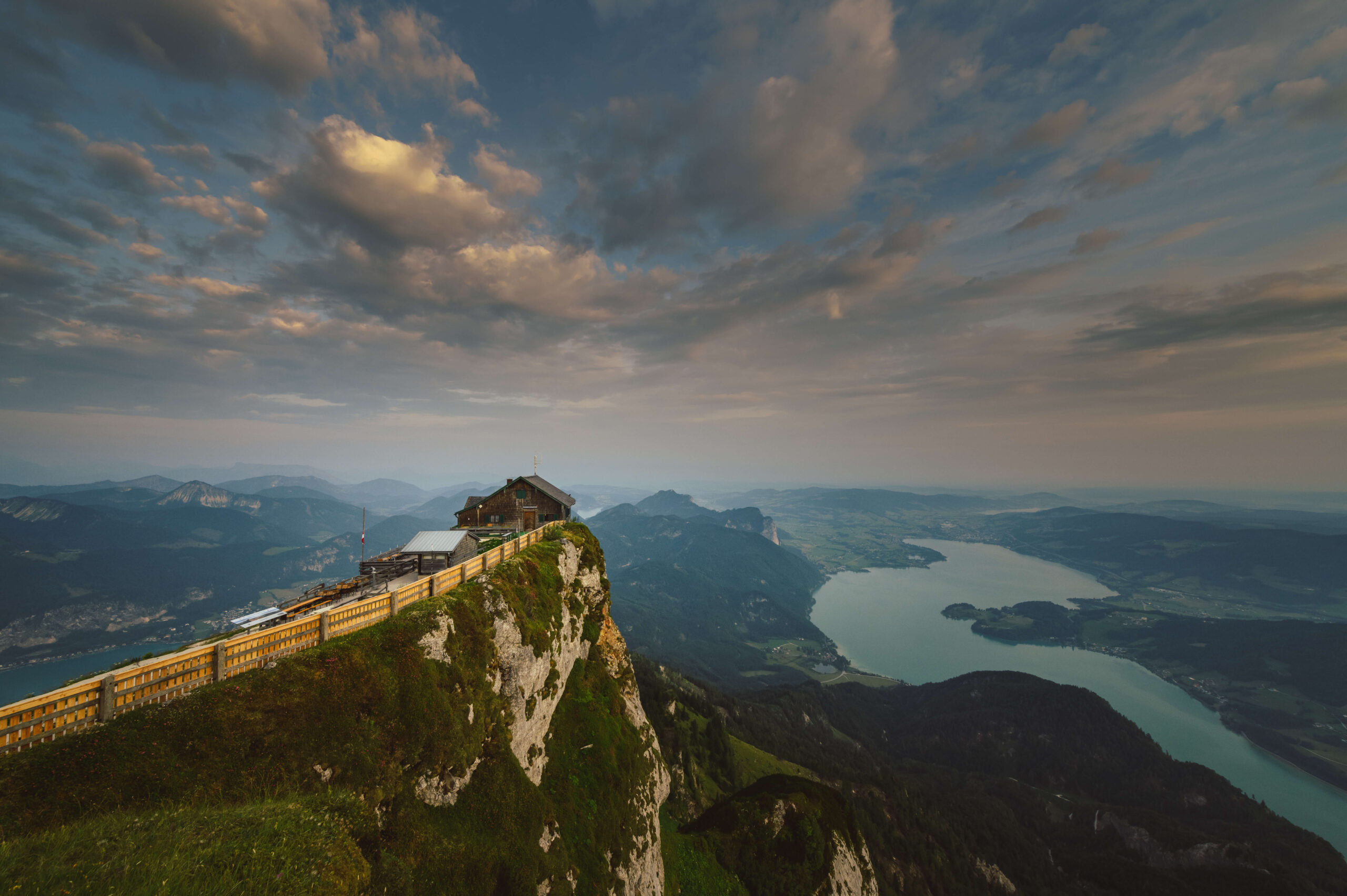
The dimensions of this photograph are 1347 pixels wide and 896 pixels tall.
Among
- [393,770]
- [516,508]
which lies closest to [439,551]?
[393,770]

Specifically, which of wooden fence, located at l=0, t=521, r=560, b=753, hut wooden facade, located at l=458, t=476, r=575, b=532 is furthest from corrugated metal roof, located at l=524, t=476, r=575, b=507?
wooden fence, located at l=0, t=521, r=560, b=753

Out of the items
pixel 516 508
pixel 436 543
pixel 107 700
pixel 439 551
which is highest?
pixel 516 508

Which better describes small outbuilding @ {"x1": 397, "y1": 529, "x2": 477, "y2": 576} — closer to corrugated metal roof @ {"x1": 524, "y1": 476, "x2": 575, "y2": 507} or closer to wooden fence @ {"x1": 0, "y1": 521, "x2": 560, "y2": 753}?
wooden fence @ {"x1": 0, "y1": 521, "x2": 560, "y2": 753}

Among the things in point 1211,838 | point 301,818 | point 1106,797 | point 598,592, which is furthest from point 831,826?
point 1106,797

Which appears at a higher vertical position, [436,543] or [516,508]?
[516,508]

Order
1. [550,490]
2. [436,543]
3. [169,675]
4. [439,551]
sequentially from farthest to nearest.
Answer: [550,490]
[436,543]
[439,551]
[169,675]

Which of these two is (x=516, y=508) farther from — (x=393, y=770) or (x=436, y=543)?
(x=393, y=770)
